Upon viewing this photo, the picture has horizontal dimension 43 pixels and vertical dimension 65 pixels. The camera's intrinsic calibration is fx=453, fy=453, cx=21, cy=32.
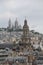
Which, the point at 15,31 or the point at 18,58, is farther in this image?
the point at 15,31

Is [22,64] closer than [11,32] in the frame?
Yes

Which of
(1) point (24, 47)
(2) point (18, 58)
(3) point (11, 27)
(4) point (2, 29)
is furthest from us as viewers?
(4) point (2, 29)

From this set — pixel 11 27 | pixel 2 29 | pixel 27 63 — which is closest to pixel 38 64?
pixel 27 63

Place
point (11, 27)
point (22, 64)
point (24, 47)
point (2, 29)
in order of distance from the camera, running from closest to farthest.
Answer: point (22, 64) → point (24, 47) → point (11, 27) → point (2, 29)

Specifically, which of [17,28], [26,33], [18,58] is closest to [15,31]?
[17,28]

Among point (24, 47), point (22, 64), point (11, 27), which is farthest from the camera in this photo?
point (11, 27)

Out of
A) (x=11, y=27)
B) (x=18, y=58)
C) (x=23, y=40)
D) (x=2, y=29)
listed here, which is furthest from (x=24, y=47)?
(x=2, y=29)

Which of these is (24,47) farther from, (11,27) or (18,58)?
(11,27)

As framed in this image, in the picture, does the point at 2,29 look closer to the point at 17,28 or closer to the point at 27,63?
the point at 17,28
